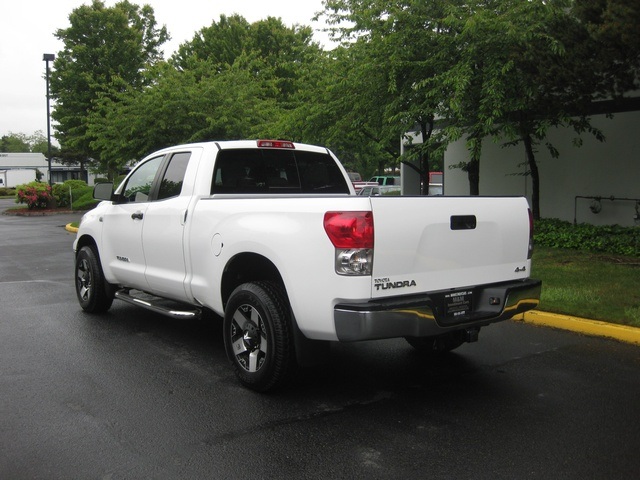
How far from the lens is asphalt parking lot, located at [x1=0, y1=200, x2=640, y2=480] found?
11.4 ft

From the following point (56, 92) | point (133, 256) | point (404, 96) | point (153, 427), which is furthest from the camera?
point (56, 92)

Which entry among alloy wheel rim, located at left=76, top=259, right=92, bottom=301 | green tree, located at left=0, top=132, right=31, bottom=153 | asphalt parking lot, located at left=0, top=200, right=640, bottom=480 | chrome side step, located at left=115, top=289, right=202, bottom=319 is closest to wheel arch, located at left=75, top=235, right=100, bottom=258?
alloy wheel rim, located at left=76, top=259, right=92, bottom=301

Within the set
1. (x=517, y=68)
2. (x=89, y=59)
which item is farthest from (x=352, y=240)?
(x=89, y=59)

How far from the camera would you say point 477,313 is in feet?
14.6

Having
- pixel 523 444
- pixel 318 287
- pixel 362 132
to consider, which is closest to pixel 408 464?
pixel 523 444

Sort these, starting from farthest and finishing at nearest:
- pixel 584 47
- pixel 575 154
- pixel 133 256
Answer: pixel 575 154, pixel 584 47, pixel 133 256

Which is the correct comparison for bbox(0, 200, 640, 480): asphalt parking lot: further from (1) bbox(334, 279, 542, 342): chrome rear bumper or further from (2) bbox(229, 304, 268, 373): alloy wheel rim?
(1) bbox(334, 279, 542, 342): chrome rear bumper

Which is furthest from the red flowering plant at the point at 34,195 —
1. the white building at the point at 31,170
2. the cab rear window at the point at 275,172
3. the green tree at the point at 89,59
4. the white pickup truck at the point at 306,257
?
the white building at the point at 31,170

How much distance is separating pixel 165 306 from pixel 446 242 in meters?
3.10

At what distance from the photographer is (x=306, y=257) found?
411 cm

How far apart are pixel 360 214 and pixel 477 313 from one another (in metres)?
1.30

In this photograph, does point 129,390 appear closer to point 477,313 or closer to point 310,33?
point 477,313

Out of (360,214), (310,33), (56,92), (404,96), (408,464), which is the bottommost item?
(408,464)

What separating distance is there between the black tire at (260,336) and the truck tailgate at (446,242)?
84cm
